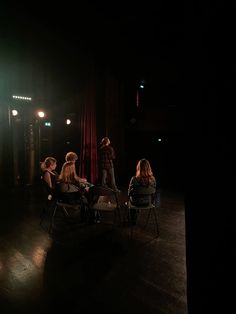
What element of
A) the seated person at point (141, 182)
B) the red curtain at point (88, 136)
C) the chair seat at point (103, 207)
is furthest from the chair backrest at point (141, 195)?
the red curtain at point (88, 136)

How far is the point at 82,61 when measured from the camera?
8203 millimetres

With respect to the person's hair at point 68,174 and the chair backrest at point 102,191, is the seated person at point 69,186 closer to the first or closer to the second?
the person's hair at point 68,174

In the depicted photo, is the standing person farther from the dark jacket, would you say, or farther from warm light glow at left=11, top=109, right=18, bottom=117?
warm light glow at left=11, top=109, right=18, bottom=117

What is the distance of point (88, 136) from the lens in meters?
8.63

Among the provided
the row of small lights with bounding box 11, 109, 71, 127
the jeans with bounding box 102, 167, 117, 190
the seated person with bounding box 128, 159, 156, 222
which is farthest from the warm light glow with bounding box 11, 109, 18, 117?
the seated person with bounding box 128, 159, 156, 222

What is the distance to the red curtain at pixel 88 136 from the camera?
8500mm

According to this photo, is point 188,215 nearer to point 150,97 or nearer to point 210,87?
point 210,87

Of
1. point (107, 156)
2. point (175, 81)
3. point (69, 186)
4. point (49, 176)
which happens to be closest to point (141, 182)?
point (69, 186)

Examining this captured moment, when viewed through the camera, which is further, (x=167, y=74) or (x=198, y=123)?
(x=167, y=74)

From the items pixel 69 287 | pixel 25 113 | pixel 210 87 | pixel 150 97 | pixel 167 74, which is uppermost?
pixel 167 74

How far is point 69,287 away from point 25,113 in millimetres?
6545

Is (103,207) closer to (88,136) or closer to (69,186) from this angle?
(69,186)

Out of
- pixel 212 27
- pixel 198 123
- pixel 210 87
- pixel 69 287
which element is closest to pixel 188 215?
pixel 198 123

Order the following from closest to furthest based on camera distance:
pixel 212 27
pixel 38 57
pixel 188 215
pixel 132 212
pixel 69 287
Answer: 1. pixel 212 27
2. pixel 188 215
3. pixel 69 287
4. pixel 132 212
5. pixel 38 57
